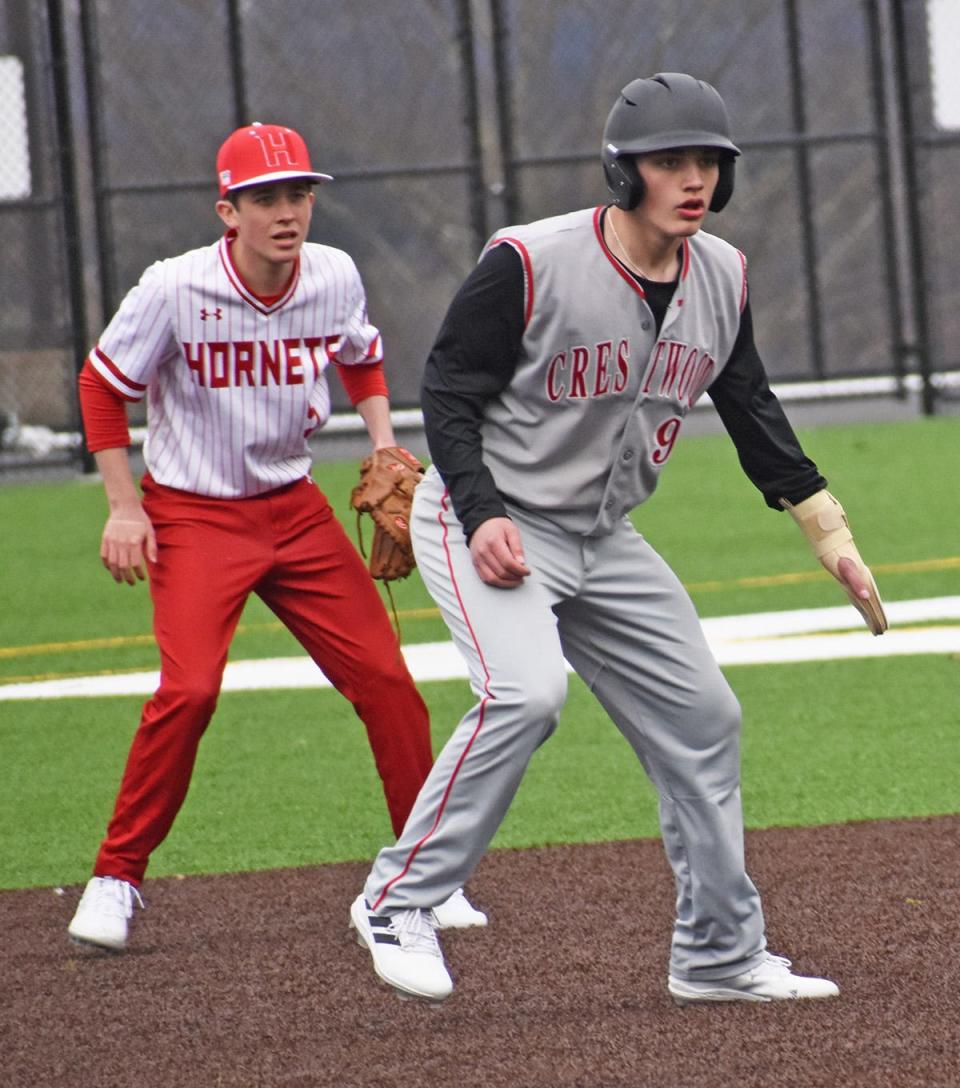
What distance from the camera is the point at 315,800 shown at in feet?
21.0

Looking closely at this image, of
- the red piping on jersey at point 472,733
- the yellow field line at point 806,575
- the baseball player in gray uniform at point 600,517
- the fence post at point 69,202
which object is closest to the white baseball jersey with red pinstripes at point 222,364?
the baseball player in gray uniform at point 600,517

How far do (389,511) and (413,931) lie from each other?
48.5 inches

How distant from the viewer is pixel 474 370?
13.1 feet

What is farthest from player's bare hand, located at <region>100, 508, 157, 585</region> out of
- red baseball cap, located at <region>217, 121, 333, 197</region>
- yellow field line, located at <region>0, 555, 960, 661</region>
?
yellow field line, located at <region>0, 555, 960, 661</region>

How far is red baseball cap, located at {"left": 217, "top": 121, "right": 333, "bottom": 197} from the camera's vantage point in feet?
15.8

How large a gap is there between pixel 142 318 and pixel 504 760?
166cm

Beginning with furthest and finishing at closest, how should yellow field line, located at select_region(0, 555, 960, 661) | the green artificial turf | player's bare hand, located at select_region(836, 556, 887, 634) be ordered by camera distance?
yellow field line, located at select_region(0, 555, 960, 661)
the green artificial turf
player's bare hand, located at select_region(836, 556, 887, 634)

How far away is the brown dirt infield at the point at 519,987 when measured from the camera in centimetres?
380

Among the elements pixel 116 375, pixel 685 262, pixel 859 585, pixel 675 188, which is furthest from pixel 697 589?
pixel 675 188

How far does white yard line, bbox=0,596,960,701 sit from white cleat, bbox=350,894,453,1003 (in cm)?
419

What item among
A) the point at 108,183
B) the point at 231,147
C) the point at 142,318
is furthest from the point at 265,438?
the point at 108,183

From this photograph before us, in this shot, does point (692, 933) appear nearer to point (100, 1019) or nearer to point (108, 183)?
point (100, 1019)

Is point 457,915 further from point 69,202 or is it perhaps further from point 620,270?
point 69,202

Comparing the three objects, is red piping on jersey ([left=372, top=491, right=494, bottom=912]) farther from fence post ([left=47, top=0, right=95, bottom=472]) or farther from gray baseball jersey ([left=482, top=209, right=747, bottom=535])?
fence post ([left=47, top=0, right=95, bottom=472])
